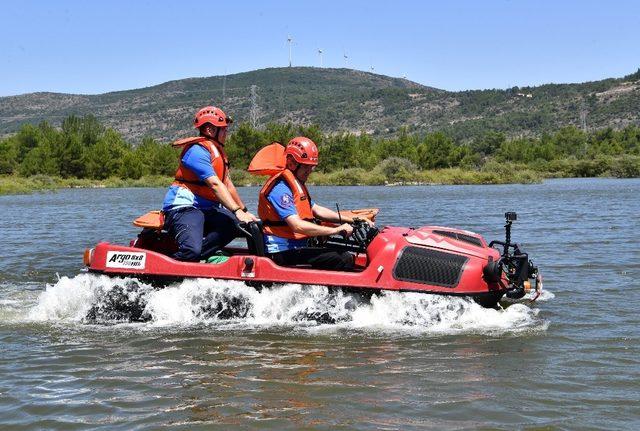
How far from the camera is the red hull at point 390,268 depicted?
788cm

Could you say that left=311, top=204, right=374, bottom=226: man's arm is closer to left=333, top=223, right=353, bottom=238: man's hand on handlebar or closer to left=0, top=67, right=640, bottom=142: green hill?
left=333, top=223, right=353, bottom=238: man's hand on handlebar

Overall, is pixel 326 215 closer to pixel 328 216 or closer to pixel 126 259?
pixel 328 216

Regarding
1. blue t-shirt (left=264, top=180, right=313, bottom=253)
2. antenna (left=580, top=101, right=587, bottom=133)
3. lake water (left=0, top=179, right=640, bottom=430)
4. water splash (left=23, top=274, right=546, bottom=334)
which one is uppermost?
antenna (left=580, top=101, right=587, bottom=133)

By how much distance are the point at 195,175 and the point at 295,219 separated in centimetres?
127

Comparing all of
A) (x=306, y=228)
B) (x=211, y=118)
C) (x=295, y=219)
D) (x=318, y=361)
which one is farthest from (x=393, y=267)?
(x=211, y=118)

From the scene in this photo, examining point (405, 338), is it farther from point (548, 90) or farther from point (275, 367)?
point (548, 90)

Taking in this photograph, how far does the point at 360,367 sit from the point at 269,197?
242cm

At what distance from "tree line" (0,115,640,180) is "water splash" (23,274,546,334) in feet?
204

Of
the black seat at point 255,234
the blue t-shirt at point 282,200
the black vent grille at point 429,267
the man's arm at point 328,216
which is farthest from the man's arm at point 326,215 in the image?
the black vent grille at point 429,267

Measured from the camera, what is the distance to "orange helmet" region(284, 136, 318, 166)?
821 cm

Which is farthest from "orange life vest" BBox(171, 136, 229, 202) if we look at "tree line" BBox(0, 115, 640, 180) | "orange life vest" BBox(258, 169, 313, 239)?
"tree line" BBox(0, 115, 640, 180)

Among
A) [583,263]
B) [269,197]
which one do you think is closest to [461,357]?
[269,197]

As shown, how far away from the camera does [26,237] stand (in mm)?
18453

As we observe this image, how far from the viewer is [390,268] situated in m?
7.93
